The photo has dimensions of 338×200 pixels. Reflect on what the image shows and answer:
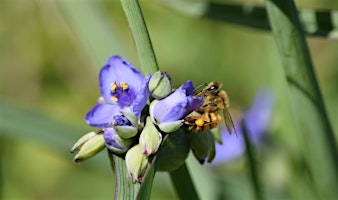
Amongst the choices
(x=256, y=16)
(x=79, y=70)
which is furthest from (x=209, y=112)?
(x=79, y=70)

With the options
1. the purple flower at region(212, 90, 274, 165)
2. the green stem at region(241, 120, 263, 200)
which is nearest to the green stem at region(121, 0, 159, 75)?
the green stem at region(241, 120, 263, 200)

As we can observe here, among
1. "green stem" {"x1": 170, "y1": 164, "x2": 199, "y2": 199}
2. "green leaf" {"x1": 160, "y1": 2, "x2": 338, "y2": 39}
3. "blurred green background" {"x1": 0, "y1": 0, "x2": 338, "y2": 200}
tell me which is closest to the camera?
"green stem" {"x1": 170, "y1": 164, "x2": 199, "y2": 199}

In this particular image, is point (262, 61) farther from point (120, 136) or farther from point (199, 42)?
point (120, 136)

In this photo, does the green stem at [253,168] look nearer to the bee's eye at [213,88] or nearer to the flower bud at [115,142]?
the bee's eye at [213,88]

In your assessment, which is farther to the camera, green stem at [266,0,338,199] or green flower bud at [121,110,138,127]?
green stem at [266,0,338,199]

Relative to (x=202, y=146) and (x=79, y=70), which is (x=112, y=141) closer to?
(x=202, y=146)

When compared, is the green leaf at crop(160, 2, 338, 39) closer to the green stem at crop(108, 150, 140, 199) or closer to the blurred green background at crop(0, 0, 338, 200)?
the green stem at crop(108, 150, 140, 199)

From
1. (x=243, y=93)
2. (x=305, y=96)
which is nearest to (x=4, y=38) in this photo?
(x=243, y=93)
